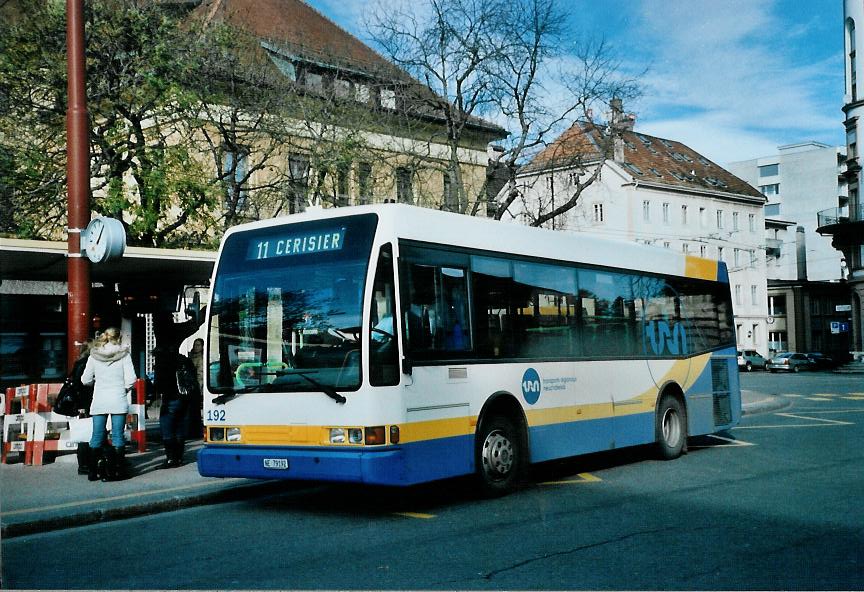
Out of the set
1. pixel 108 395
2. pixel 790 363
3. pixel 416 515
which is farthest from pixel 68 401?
pixel 790 363

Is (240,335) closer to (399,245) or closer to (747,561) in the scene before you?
(399,245)

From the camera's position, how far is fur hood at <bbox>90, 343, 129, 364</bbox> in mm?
11234

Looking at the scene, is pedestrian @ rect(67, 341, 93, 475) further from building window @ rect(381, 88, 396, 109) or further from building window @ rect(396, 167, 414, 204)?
building window @ rect(381, 88, 396, 109)

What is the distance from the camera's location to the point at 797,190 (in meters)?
77.0

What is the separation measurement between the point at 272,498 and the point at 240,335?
216 cm

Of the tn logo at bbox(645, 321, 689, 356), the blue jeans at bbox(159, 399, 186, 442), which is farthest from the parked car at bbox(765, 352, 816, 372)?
the blue jeans at bbox(159, 399, 186, 442)

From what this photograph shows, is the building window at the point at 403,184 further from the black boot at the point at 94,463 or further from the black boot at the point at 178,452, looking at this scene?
the black boot at the point at 94,463

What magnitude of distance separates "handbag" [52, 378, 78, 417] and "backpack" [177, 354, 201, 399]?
1576 millimetres

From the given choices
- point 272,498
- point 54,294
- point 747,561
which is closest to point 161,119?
point 54,294

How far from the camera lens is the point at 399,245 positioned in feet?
29.9

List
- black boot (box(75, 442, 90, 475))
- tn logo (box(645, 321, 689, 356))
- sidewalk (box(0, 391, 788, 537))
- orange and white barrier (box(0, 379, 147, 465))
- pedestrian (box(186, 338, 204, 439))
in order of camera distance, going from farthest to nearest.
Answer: tn logo (box(645, 321, 689, 356))
pedestrian (box(186, 338, 204, 439))
orange and white barrier (box(0, 379, 147, 465))
black boot (box(75, 442, 90, 475))
sidewalk (box(0, 391, 788, 537))

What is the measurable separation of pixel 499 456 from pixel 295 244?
9.77ft

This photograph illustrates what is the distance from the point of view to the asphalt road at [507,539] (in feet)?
21.8

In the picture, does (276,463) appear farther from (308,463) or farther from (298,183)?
(298,183)
